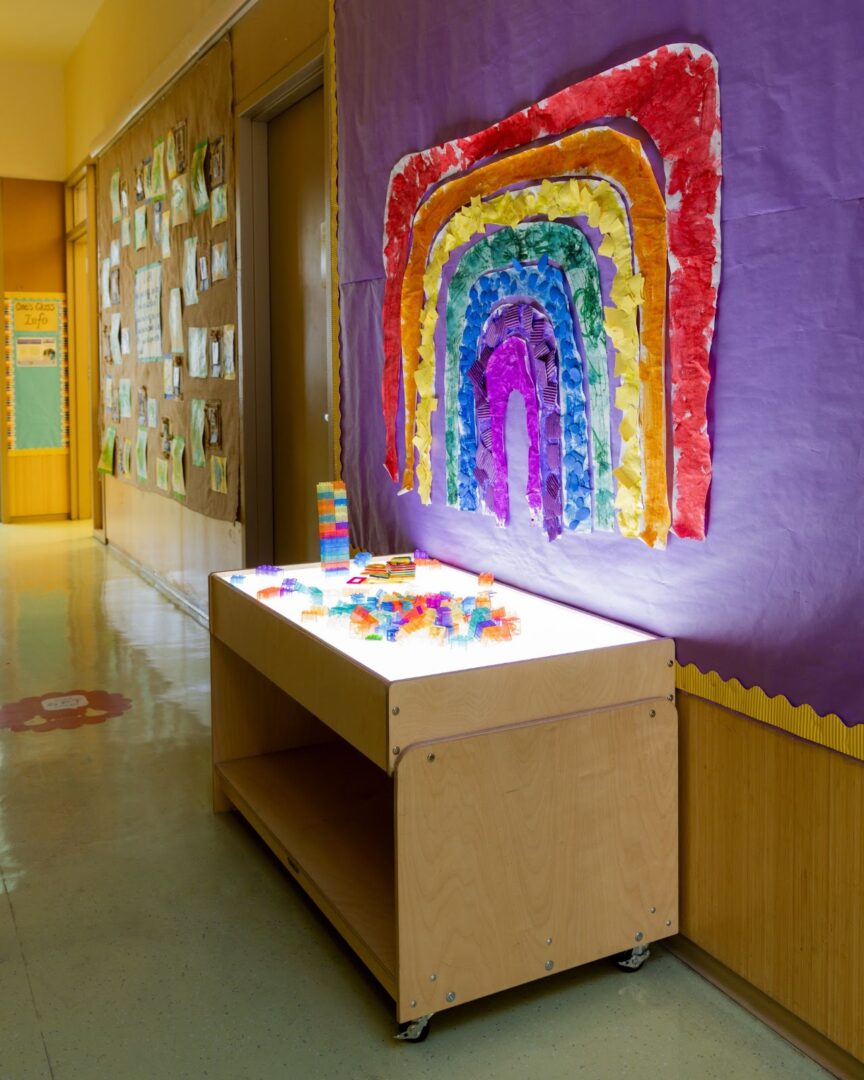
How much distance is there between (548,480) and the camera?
8.11 feet

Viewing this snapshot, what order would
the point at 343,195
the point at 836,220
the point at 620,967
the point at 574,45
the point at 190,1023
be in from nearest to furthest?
the point at 836,220
the point at 190,1023
the point at 620,967
the point at 574,45
the point at 343,195

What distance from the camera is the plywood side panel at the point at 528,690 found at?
6.09ft

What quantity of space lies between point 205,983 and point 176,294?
12.5ft

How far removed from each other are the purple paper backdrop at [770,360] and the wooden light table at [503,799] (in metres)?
0.16

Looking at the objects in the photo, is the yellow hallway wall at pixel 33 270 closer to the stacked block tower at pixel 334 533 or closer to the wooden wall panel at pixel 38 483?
the wooden wall panel at pixel 38 483

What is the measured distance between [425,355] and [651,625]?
111 cm

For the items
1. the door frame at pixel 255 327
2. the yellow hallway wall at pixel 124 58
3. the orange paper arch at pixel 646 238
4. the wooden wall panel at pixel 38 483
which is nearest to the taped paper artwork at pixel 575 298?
the orange paper arch at pixel 646 238

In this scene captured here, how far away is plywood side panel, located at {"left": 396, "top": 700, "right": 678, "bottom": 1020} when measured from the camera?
1.87 meters

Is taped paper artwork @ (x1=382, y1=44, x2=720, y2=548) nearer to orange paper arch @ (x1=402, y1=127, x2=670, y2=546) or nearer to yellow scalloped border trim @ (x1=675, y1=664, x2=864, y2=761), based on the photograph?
orange paper arch @ (x1=402, y1=127, x2=670, y2=546)

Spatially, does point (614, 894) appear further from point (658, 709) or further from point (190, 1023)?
point (190, 1023)

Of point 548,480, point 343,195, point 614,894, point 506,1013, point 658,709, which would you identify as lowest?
point 506,1013

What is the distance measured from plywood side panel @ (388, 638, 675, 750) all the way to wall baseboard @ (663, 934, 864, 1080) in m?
0.53

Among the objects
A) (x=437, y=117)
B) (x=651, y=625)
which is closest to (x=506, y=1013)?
(x=651, y=625)

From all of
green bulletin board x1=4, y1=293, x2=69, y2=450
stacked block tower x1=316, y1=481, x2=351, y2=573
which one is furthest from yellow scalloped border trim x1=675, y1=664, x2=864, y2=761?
green bulletin board x1=4, y1=293, x2=69, y2=450
